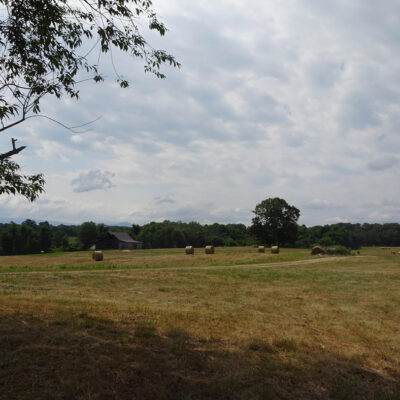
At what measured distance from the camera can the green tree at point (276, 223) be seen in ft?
240

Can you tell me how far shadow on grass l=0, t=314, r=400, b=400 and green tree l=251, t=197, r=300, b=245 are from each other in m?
66.8

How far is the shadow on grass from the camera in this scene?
17.5ft

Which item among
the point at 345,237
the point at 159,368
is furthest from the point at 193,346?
the point at 345,237

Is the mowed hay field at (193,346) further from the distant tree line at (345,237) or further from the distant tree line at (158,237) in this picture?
the distant tree line at (345,237)

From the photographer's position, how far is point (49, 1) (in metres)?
8.10

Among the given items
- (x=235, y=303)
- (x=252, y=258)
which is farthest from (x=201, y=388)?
(x=252, y=258)

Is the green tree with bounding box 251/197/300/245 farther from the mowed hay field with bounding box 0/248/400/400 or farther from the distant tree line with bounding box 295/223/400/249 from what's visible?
the mowed hay field with bounding box 0/248/400/400

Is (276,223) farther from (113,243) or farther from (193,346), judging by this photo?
(193,346)

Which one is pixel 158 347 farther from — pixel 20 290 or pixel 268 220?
pixel 268 220

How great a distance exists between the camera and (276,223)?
7319 cm

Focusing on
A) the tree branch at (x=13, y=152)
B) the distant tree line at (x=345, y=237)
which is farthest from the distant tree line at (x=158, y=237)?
the tree branch at (x=13, y=152)

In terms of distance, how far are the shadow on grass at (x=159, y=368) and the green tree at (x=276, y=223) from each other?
2630 inches

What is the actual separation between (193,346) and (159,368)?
1332mm

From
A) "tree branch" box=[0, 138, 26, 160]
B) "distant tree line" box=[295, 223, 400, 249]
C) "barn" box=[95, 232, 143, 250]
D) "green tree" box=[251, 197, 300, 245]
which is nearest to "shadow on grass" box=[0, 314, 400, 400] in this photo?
"tree branch" box=[0, 138, 26, 160]
